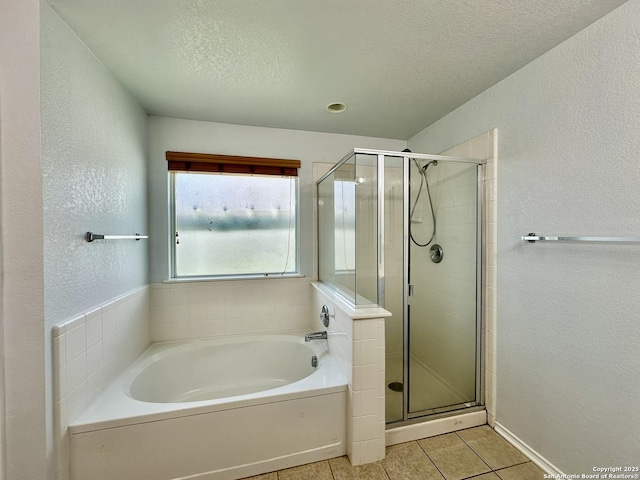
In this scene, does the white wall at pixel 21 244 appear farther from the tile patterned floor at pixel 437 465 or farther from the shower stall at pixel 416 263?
the shower stall at pixel 416 263

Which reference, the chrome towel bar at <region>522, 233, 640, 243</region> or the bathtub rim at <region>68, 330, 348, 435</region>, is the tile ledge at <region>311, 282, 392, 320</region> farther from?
the chrome towel bar at <region>522, 233, 640, 243</region>

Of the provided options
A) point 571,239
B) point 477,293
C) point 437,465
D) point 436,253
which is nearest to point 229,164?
point 436,253

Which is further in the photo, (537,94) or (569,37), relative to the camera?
(537,94)

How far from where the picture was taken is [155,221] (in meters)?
2.17

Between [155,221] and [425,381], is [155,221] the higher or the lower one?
the higher one

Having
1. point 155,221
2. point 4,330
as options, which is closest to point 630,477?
point 4,330

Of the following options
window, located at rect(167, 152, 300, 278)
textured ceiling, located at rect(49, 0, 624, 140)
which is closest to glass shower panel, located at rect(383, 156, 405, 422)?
textured ceiling, located at rect(49, 0, 624, 140)

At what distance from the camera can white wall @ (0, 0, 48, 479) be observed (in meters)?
1.02

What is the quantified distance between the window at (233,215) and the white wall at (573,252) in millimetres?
1708

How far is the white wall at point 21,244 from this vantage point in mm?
1021

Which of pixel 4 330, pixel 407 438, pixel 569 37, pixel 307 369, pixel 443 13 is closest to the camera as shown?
pixel 4 330

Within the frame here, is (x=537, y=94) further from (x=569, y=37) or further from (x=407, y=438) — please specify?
(x=407, y=438)

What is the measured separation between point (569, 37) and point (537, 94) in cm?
25

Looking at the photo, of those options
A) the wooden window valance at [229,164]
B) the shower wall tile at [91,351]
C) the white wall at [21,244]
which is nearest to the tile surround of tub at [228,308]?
the shower wall tile at [91,351]
